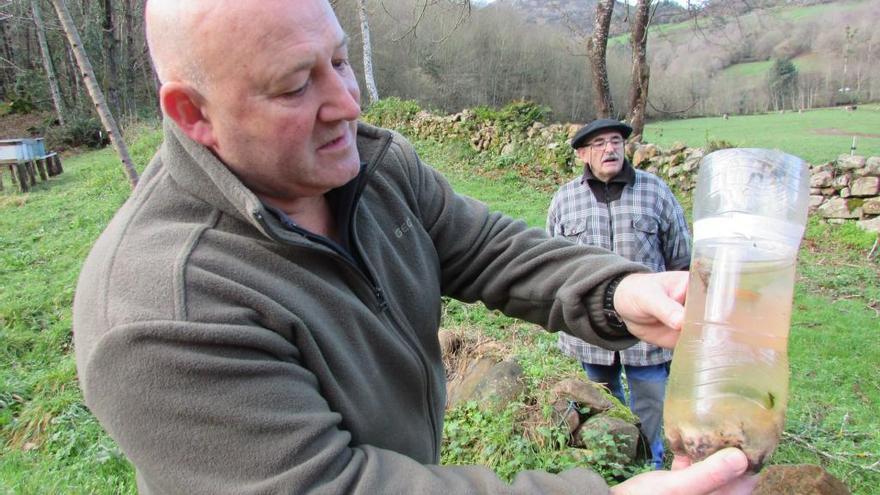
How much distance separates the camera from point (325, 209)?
1.56 meters

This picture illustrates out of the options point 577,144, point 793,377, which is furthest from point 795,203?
→ point 793,377

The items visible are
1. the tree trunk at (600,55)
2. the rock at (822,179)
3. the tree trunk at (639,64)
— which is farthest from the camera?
the tree trunk at (639,64)

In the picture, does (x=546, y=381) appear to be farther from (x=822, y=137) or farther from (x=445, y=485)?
(x=822, y=137)

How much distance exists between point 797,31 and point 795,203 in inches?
1582

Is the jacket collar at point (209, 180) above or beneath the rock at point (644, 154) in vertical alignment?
above

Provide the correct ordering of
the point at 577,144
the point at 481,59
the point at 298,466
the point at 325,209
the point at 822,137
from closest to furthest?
the point at 298,466
the point at 325,209
the point at 577,144
the point at 822,137
the point at 481,59

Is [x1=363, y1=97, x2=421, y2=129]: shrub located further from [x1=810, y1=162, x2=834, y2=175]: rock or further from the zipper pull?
the zipper pull

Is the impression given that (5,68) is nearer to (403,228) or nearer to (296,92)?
(403,228)

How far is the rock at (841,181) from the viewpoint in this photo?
9.62m

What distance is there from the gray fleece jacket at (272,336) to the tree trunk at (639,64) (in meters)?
9.91

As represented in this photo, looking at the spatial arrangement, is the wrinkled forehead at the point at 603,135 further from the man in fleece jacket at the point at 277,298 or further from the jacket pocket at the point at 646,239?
the man in fleece jacket at the point at 277,298

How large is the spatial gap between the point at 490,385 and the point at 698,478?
9.93 ft

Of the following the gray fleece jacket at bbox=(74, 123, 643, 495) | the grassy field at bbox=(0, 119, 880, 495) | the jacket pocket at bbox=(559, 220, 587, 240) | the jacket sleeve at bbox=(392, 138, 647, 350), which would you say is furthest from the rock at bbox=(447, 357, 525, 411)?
the gray fleece jacket at bbox=(74, 123, 643, 495)

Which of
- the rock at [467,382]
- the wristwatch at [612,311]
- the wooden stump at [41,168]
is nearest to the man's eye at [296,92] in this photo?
the wristwatch at [612,311]
